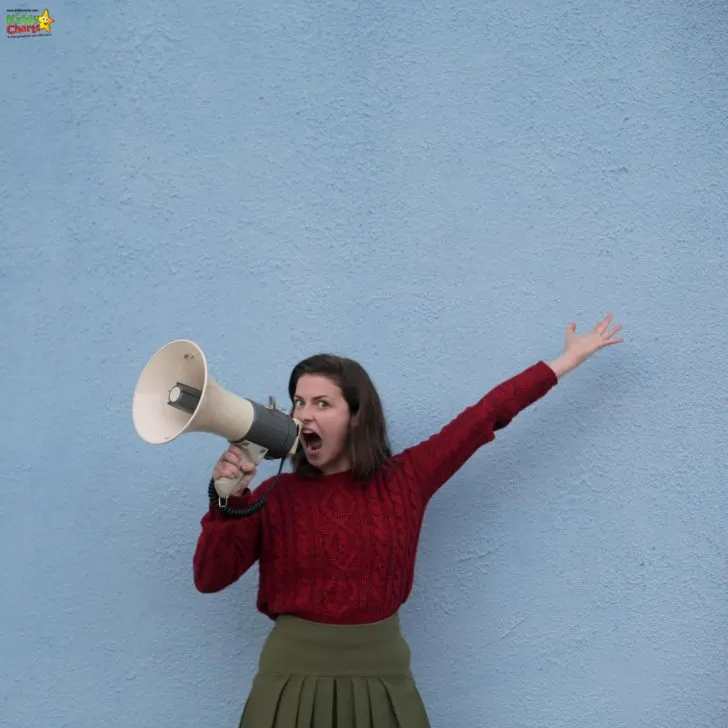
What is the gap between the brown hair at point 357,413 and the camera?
78.4 inches

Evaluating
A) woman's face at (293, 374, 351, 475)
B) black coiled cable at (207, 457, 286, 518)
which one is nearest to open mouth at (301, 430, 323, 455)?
woman's face at (293, 374, 351, 475)

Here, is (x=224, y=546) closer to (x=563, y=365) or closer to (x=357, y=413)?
(x=357, y=413)

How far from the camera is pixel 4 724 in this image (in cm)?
230

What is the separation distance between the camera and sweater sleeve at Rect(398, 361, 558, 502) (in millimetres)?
2039

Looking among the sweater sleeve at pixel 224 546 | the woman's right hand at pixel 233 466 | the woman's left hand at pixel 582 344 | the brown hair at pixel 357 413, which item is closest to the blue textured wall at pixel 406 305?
the woman's left hand at pixel 582 344

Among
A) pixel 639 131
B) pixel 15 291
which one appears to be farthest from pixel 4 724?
pixel 639 131

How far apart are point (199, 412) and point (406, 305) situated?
834 mm

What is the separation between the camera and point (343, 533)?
192cm

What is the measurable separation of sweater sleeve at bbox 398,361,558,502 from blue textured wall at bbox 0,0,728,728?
28cm

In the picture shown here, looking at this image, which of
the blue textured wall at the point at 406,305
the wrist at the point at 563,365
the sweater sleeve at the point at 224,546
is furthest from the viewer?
the blue textured wall at the point at 406,305

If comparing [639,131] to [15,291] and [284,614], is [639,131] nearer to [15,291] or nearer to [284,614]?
[284,614]

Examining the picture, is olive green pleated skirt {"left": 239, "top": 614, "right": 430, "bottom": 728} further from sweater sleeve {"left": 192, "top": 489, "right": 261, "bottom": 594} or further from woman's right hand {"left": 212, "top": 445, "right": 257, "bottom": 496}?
woman's right hand {"left": 212, "top": 445, "right": 257, "bottom": 496}

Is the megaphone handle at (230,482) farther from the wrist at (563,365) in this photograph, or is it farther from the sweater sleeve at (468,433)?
the wrist at (563,365)
